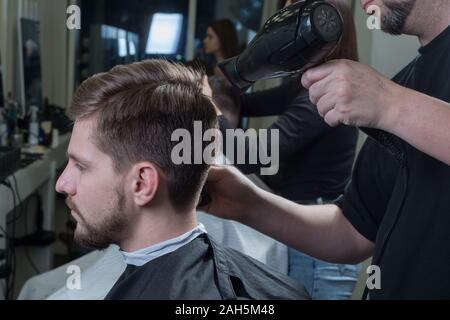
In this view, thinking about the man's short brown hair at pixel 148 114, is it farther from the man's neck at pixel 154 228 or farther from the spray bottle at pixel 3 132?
the spray bottle at pixel 3 132

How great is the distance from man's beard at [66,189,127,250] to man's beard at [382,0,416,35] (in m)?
0.58

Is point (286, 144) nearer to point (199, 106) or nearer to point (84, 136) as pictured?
point (199, 106)

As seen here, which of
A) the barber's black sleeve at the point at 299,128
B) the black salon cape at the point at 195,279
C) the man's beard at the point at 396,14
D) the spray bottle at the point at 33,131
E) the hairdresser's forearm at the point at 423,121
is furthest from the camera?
the spray bottle at the point at 33,131

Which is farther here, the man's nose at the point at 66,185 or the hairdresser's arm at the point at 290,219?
the hairdresser's arm at the point at 290,219

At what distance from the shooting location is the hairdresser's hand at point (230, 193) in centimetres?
122

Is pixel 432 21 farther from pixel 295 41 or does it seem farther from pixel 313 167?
pixel 313 167

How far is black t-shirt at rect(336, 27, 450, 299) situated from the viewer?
0.97 meters

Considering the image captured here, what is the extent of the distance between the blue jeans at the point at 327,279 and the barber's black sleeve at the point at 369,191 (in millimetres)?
496

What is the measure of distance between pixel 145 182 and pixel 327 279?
2.95 ft

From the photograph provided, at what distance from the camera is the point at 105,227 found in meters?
1.10

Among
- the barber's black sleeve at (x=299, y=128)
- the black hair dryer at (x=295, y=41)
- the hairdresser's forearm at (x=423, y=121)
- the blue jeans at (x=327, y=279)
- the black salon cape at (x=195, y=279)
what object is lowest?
the blue jeans at (x=327, y=279)

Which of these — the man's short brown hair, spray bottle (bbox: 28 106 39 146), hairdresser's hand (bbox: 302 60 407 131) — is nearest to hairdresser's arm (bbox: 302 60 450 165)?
hairdresser's hand (bbox: 302 60 407 131)

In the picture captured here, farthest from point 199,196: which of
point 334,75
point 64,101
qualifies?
point 64,101

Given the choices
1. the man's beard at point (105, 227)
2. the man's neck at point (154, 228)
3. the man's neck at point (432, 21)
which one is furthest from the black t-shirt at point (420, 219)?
the man's beard at point (105, 227)
